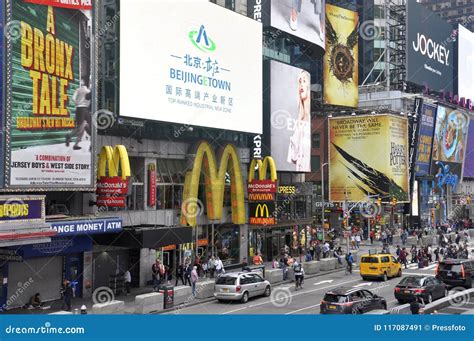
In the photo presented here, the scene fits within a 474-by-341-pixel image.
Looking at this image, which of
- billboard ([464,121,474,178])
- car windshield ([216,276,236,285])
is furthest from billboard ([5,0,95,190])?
billboard ([464,121,474,178])

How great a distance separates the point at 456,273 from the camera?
30.5 meters

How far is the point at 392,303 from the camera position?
1067 inches

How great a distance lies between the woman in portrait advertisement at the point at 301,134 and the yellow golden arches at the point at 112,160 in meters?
22.0

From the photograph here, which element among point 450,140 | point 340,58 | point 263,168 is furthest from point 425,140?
point 263,168

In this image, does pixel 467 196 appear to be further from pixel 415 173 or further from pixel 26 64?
pixel 26 64

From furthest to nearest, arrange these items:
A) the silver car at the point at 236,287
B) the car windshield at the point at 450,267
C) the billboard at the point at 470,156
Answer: the billboard at the point at 470,156, the car windshield at the point at 450,267, the silver car at the point at 236,287

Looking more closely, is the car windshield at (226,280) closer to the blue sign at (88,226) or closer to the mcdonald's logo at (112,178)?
the blue sign at (88,226)

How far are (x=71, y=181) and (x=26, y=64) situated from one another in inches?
234

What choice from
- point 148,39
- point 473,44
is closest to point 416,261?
point 148,39

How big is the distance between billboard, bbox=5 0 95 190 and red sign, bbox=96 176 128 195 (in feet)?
3.13

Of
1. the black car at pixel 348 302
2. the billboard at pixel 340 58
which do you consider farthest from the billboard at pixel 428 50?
the black car at pixel 348 302

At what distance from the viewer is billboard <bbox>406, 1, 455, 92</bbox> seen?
3300 inches

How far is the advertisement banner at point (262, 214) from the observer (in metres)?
42.6

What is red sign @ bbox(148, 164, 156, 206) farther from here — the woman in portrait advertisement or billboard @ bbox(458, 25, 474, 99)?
billboard @ bbox(458, 25, 474, 99)
